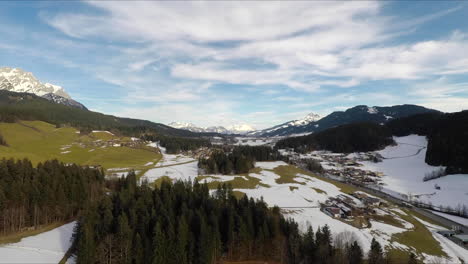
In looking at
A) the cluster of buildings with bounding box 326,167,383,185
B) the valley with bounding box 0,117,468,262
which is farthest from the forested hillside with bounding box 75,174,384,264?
the cluster of buildings with bounding box 326,167,383,185

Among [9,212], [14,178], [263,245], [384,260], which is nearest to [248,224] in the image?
→ [263,245]

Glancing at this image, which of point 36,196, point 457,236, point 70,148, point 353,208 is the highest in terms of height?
point 70,148

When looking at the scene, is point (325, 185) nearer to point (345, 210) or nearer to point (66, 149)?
point (345, 210)

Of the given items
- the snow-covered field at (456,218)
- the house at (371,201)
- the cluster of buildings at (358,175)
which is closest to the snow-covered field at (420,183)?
the cluster of buildings at (358,175)

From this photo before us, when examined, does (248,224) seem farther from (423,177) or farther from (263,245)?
(423,177)

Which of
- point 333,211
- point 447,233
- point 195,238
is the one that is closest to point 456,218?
point 447,233

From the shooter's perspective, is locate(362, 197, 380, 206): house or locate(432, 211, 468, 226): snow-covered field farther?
locate(362, 197, 380, 206): house

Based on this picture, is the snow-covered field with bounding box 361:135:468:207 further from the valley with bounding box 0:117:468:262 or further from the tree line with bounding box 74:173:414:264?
the tree line with bounding box 74:173:414:264
